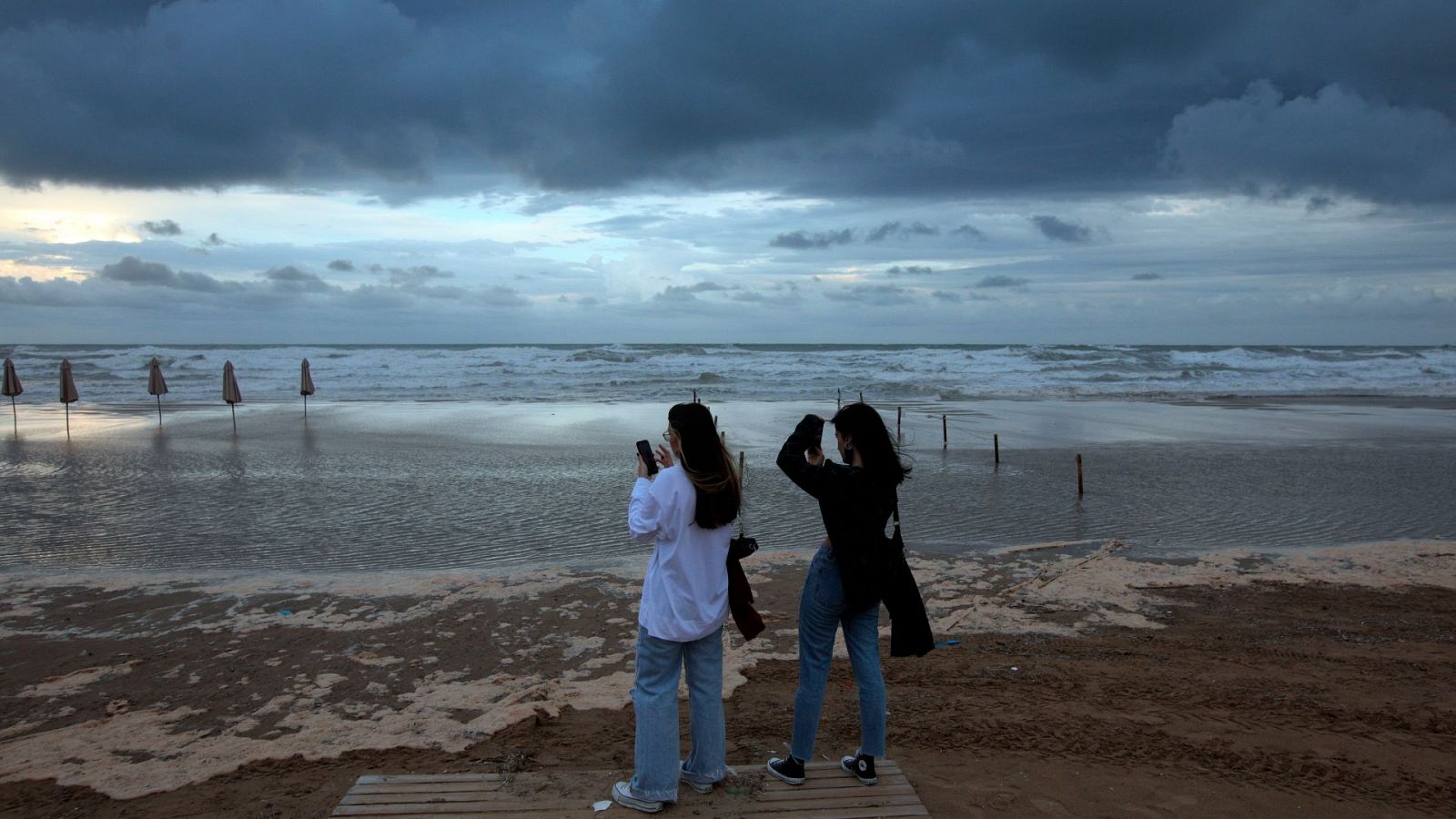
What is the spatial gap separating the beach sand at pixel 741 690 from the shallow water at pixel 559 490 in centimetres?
156

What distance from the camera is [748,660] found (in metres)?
6.23

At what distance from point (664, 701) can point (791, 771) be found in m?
0.74

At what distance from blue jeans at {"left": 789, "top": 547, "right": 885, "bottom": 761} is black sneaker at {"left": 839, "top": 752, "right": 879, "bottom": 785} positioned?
4 centimetres

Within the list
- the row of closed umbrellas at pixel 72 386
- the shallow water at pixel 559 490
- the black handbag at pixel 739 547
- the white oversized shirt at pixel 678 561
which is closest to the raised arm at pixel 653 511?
the white oversized shirt at pixel 678 561

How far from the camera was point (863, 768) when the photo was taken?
13.5 feet

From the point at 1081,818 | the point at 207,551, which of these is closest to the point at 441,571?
the point at 207,551

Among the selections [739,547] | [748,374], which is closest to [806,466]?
[739,547]

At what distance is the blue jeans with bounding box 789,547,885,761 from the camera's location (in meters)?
4.05

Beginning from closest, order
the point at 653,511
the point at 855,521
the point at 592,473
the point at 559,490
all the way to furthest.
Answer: the point at 653,511 → the point at 855,521 → the point at 559,490 → the point at 592,473

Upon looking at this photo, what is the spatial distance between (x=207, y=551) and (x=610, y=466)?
719 cm

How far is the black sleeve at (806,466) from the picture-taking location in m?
3.89

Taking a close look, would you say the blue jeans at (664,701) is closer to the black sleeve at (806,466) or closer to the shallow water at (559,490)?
the black sleeve at (806,466)

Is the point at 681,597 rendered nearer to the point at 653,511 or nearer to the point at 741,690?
the point at 653,511

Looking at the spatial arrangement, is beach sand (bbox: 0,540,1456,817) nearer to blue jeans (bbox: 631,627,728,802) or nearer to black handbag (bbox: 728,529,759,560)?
blue jeans (bbox: 631,627,728,802)
